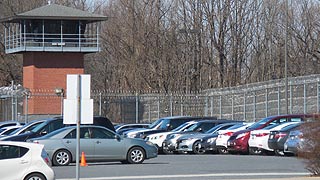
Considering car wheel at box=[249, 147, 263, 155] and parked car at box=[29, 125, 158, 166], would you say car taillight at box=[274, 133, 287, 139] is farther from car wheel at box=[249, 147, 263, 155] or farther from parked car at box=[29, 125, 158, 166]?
parked car at box=[29, 125, 158, 166]

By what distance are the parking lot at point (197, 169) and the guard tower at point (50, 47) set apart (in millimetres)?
31165

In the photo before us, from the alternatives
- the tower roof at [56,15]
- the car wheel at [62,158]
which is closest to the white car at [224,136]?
the car wheel at [62,158]

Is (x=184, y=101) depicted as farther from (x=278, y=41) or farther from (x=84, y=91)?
(x=84, y=91)

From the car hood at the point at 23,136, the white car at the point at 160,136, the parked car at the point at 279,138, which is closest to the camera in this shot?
the parked car at the point at 279,138

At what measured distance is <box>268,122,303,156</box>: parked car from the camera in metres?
31.1

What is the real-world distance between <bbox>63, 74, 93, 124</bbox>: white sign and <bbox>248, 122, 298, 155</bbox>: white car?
52.6 ft

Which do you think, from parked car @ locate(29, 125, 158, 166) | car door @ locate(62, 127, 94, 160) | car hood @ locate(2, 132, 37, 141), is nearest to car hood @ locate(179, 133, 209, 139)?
car hood @ locate(2, 132, 37, 141)

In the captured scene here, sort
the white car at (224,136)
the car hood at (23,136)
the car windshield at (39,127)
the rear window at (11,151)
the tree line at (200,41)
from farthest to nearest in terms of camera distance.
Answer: the tree line at (200,41) < the white car at (224,136) < the car windshield at (39,127) < the car hood at (23,136) < the rear window at (11,151)

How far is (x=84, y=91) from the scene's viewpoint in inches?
671

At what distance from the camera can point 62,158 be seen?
28125 mm

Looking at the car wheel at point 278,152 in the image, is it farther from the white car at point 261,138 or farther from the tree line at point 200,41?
the tree line at point 200,41

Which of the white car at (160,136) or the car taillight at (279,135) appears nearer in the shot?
the car taillight at (279,135)

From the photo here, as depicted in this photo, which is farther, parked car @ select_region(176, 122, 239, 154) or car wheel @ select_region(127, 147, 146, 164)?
parked car @ select_region(176, 122, 239, 154)

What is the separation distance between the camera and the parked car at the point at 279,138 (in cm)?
3111
